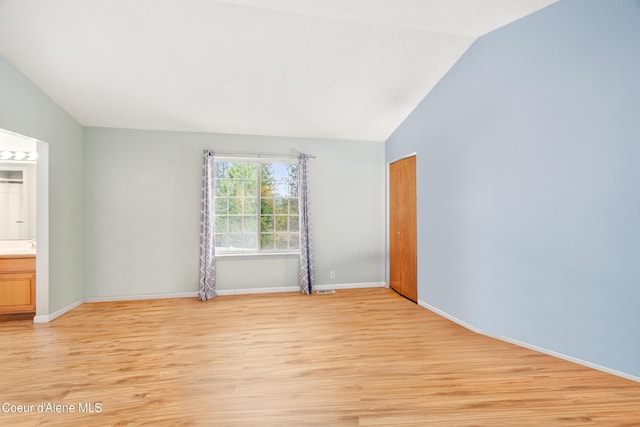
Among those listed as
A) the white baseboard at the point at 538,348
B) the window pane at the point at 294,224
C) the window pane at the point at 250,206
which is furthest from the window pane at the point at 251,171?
the white baseboard at the point at 538,348

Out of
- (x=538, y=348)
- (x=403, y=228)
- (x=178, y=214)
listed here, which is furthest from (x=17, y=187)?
(x=538, y=348)

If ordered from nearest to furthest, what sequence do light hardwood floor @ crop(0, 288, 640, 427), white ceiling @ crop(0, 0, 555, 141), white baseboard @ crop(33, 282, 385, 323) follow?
light hardwood floor @ crop(0, 288, 640, 427) < white ceiling @ crop(0, 0, 555, 141) < white baseboard @ crop(33, 282, 385, 323)

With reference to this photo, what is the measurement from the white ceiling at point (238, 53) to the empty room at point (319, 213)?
0.02 metres

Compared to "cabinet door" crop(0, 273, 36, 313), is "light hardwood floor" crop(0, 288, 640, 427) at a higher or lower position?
lower

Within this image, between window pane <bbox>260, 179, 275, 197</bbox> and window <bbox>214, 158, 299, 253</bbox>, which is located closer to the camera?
window <bbox>214, 158, 299, 253</bbox>

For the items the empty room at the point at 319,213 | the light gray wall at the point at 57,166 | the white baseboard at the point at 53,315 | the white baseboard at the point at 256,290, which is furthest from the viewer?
the white baseboard at the point at 256,290

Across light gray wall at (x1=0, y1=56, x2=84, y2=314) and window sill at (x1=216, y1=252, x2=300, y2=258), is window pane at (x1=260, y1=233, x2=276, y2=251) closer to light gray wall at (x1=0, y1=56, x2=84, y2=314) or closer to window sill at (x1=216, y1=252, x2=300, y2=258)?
window sill at (x1=216, y1=252, x2=300, y2=258)

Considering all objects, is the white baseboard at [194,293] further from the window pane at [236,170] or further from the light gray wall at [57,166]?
the window pane at [236,170]

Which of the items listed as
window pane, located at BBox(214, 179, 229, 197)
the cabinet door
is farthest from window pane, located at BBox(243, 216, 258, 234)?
the cabinet door

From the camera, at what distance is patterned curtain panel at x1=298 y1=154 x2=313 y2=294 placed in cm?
445

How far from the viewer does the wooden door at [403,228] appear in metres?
4.11

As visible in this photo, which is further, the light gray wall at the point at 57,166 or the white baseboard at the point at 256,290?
the white baseboard at the point at 256,290

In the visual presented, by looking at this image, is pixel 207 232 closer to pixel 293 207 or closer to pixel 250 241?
pixel 250 241

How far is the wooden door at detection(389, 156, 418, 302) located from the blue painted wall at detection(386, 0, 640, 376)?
65 cm
